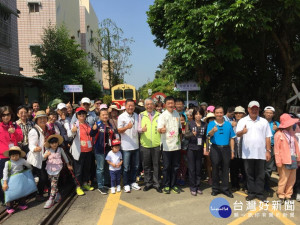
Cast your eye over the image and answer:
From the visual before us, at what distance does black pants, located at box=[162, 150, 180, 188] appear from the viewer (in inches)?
180

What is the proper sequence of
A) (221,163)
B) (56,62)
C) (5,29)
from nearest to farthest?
(221,163) → (5,29) → (56,62)

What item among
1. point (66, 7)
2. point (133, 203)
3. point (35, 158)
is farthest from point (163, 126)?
point (66, 7)

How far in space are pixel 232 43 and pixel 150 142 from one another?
413 cm

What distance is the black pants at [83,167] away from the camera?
464 cm

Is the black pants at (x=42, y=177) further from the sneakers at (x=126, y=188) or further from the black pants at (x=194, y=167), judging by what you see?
the black pants at (x=194, y=167)

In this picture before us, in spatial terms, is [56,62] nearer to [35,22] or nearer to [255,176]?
[35,22]

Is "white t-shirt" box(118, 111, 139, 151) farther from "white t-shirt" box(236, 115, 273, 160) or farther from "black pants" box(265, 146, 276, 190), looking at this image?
"black pants" box(265, 146, 276, 190)

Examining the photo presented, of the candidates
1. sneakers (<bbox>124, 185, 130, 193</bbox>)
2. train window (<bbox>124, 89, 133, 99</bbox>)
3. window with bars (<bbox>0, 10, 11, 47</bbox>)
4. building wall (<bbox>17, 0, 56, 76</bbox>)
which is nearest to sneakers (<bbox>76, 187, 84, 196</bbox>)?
sneakers (<bbox>124, 185, 130, 193</bbox>)

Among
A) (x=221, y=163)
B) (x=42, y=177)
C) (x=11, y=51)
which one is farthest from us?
(x=11, y=51)

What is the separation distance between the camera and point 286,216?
12.2ft

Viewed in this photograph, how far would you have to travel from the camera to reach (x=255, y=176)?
435cm

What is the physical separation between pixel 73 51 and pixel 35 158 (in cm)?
1288

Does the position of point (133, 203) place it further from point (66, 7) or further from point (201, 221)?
point (66, 7)

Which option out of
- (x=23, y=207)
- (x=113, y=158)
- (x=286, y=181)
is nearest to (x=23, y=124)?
(x=23, y=207)
